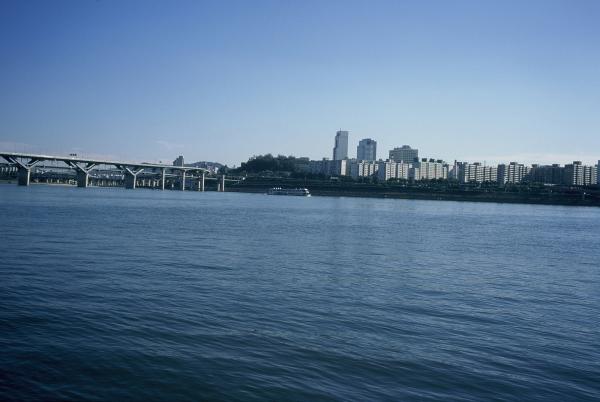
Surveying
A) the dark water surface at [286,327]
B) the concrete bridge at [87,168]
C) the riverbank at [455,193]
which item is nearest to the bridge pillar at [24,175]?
the concrete bridge at [87,168]

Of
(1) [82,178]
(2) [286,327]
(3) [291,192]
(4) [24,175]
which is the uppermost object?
(4) [24,175]

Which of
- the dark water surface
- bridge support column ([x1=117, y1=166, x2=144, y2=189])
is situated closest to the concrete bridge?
bridge support column ([x1=117, y1=166, x2=144, y2=189])

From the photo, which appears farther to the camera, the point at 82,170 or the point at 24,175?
the point at 82,170

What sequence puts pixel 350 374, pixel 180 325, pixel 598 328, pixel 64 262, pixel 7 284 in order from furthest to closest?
1. pixel 64 262
2. pixel 7 284
3. pixel 598 328
4. pixel 180 325
5. pixel 350 374

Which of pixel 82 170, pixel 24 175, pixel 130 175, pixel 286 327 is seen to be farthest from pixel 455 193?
pixel 286 327

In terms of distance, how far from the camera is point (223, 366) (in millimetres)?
8344

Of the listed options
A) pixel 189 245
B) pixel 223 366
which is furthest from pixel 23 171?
pixel 223 366

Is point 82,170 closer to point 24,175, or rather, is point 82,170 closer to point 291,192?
point 24,175

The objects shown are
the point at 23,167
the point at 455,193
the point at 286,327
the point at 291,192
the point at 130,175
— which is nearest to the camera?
the point at 286,327

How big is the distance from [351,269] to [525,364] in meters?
9.74

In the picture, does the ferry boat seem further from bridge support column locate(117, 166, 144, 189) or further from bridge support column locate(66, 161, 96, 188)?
bridge support column locate(66, 161, 96, 188)

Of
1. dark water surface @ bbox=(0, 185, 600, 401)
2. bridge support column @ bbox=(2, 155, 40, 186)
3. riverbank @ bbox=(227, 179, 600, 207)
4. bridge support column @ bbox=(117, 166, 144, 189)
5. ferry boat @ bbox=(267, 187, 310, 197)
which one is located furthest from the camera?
ferry boat @ bbox=(267, 187, 310, 197)

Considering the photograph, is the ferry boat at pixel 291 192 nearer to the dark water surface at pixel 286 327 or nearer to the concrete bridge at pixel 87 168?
the concrete bridge at pixel 87 168

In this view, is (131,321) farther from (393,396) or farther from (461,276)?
(461,276)
